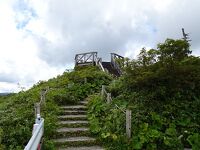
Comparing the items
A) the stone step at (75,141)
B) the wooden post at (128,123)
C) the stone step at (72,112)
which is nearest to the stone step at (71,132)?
the stone step at (75,141)

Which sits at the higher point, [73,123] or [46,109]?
[46,109]

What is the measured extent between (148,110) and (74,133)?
8.80 ft

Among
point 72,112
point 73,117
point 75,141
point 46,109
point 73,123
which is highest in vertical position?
point 46,109

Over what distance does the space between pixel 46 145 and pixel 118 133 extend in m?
2.32

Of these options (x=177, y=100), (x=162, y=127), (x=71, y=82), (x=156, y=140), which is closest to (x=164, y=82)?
(x=177, y=100)

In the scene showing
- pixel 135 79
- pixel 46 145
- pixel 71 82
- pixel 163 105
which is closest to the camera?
pixel 46 145

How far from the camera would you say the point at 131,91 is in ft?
46.2

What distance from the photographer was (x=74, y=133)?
12016 millimetres

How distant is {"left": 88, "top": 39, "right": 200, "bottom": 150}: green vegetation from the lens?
1057 cm

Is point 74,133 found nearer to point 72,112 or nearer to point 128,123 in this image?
point 128,123

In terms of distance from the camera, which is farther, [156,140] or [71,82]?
[71,82]

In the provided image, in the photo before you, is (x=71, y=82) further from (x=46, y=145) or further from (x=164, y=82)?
(x=46, y=145)

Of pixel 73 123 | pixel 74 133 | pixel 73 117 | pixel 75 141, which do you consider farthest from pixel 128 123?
pixel 73 117

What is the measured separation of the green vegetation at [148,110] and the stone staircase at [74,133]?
267mm
